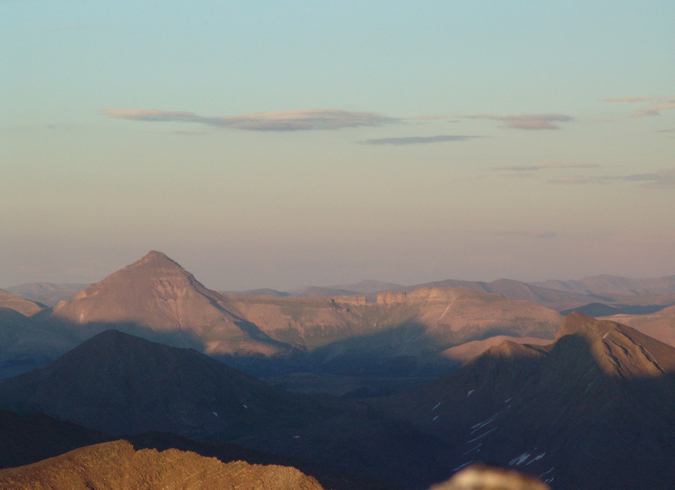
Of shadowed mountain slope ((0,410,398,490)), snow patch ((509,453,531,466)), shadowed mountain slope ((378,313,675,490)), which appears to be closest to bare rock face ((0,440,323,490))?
shadowed mountain slope ((0,410,398,490))

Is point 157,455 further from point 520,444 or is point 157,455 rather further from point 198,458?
point 520,444

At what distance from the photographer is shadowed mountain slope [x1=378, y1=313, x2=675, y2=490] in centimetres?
13588

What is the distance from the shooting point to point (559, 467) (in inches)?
5527

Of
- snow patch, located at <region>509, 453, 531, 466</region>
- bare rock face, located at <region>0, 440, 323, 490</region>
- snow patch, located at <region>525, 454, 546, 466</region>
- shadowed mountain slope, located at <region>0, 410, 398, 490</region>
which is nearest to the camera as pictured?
bare rock face, located at <region>0, 440, 323, 490</region>

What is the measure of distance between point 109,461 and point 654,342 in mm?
128560

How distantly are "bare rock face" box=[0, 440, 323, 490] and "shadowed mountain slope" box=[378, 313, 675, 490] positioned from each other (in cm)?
7149

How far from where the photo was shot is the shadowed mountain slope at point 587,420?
135875mm

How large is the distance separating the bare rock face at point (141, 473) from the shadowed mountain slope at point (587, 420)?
71.5 meters

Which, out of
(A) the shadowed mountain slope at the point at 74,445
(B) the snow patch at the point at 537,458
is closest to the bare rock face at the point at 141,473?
(A) the shadowed mountain slope at the point at 74,445

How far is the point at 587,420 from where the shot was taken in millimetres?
150750

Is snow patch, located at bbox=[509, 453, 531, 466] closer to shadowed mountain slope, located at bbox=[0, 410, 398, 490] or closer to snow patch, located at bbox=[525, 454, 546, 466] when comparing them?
snow patch, located at bbox=[525, 454, 546, 466]

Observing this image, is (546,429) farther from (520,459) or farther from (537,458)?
(537,458)

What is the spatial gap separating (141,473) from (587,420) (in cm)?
9279

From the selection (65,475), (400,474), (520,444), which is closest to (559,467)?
(520,444)
